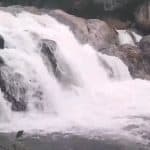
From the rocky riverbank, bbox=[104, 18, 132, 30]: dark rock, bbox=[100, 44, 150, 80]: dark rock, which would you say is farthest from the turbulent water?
bbox=[104, 18, 132, 30]: dark rock

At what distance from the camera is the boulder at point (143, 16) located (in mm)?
27931

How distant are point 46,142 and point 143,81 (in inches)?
360

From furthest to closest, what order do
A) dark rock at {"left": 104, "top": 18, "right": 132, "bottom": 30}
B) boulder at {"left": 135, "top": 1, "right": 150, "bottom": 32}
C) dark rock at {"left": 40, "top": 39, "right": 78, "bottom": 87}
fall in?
dark rock at {"left": 104, "top": 18, "right": 132, "bottom": 30} < boulder at {"left": 135, "top": 1, "right": 150, "bottom": 32} < dark rock at {"left": 40, "top": 39, "right": 78, "bottom": 87}

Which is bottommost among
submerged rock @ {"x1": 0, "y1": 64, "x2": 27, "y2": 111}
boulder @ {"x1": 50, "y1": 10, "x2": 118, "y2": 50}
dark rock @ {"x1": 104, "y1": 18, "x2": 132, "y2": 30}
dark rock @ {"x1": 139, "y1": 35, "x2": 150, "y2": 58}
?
submerged rock @ {"x1": 0, "y1": 64, "x2": 27, "y2": 111}

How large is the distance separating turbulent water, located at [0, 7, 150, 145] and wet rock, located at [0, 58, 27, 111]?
0.57ft

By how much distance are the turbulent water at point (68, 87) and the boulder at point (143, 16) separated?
14.5 feet

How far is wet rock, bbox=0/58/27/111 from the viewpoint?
18383 millimetres

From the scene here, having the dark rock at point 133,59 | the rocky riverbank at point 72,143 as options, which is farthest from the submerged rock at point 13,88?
the dark rock at point 133,59

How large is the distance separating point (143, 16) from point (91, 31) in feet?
13.5

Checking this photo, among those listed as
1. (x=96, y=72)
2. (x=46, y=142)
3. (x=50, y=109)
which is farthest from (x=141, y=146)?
(x=96, y=72)

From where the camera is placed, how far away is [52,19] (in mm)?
25328

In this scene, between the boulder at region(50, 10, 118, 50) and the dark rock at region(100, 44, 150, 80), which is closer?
the dark rock at region(100, 44, 150, 80)

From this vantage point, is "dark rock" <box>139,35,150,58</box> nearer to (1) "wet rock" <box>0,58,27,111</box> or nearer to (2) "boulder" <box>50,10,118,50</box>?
(2) "boulder" <box>50,10,118,50</box>

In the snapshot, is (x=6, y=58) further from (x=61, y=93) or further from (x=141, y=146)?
(x=141, y=146)
